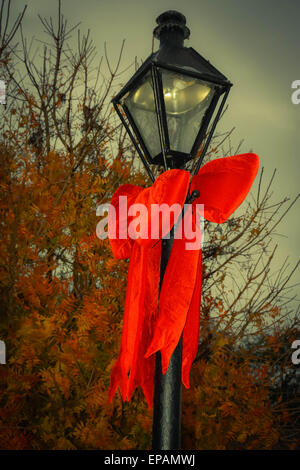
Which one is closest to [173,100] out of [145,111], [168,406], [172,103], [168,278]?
[172,103]

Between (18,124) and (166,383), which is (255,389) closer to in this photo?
(166,383)

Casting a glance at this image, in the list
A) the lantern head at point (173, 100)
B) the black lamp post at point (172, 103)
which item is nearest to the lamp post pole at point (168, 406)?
the black lamp post at point (172, 103)

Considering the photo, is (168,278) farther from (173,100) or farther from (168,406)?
(173,100)

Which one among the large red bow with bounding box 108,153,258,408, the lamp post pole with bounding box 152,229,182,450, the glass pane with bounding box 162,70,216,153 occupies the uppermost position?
the glass pane with bounding box 162,70,216,153

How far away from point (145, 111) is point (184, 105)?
0.28 meters

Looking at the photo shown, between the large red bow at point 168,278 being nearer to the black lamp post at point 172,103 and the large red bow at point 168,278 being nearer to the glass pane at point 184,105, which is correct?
the black lamp post at point 172,103

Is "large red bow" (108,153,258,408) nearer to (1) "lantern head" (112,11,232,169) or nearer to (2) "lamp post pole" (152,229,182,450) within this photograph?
(2) "lamp post pole" (152,229,182,450)

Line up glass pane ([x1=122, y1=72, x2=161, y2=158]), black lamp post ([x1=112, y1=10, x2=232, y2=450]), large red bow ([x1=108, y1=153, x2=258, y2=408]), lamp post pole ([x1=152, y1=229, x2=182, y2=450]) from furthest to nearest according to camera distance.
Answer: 1. glass pane ([x1=122, y1=72, x2=161, y2=158])
2. black lamp post ([x1=112, y1=10, x2=232, y2=450])
3. large red bow ([x1=108, y1=153, x2=258, y2=408])
4. lamp post pole ([x1=152, y1=229, x2=182, y2=450])

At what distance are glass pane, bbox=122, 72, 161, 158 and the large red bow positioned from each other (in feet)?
1.16

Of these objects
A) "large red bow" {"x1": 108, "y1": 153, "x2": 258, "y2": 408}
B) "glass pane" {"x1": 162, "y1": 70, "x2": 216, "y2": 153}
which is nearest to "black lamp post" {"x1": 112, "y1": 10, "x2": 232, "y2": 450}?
"glass pane" {"x1": 162, "y1": 70, "x2": 216, "y2": 153}

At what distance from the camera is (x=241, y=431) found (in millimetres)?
7562

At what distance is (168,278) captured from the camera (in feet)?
7.38

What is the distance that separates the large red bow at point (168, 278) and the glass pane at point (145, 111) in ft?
1.16

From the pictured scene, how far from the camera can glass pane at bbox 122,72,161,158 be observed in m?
2.43
